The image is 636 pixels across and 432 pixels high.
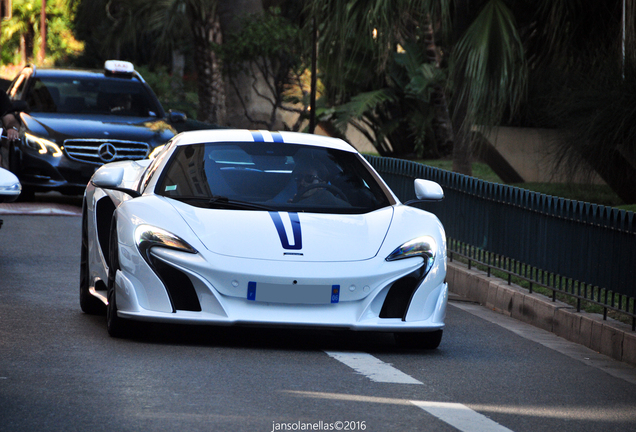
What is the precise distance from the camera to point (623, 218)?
8.20 m

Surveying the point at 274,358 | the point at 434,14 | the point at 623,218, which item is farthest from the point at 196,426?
the point at 434,14

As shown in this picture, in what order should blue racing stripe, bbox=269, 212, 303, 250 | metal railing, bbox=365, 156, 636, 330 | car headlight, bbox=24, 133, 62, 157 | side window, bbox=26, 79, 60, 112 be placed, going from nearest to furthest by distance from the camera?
blue racing stripe, bbox=269, 212, 303, 250, metal railing, bbox=365, 156, 636, 330, car headlight, bbox=24, 133, 62, 157, side window, bbox=26, 79, 60, 112

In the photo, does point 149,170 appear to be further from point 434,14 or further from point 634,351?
point 434,14

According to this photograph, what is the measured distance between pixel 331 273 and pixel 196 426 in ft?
6.02

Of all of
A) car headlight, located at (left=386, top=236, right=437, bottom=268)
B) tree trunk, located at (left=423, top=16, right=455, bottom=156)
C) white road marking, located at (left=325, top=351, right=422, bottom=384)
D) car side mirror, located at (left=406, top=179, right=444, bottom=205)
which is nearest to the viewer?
white road marking, located at (left=325, top=351, right=422, bottom=384)

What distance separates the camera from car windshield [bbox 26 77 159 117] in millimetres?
15680

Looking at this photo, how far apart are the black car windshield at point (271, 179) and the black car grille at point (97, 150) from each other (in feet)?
23.6

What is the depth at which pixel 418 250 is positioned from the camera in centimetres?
686

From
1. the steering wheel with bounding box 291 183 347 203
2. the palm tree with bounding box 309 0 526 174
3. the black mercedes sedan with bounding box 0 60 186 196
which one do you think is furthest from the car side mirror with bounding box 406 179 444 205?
the black mercedes sedan with bounding box 0 60 186 196

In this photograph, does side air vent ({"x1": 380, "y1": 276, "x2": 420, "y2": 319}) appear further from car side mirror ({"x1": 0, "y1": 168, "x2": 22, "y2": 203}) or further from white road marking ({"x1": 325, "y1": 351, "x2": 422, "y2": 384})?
car side mirror ({"x1": 0, "y1": 168, "x2": 22, "y2": 203})

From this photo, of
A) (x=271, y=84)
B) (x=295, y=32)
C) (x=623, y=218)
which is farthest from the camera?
(x=271, y=84)

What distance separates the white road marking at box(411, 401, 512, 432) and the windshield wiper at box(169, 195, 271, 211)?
195cm

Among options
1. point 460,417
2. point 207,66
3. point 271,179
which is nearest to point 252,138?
point 271,179

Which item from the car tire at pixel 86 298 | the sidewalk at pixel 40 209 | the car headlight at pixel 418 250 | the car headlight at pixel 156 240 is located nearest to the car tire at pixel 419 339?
the car headlight at pixel 418 250
